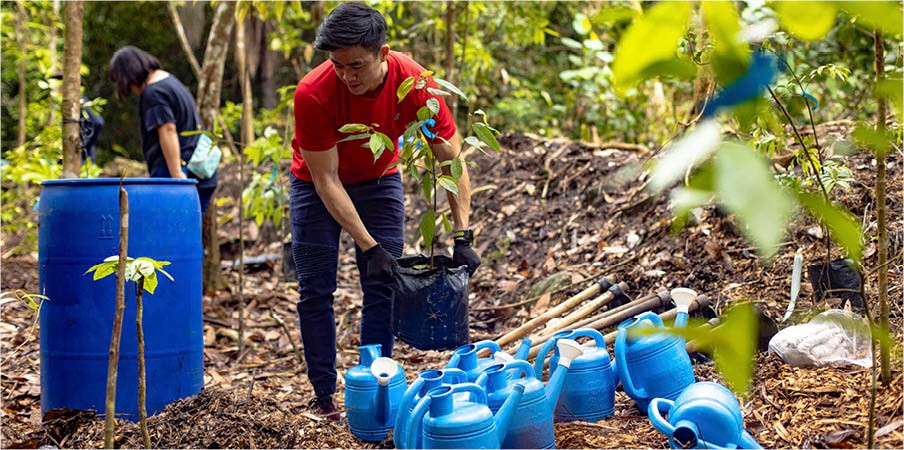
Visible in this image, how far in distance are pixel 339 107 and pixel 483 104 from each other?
594 centimetres

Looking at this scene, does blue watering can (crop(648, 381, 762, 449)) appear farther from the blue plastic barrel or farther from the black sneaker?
the blue plastic barrel

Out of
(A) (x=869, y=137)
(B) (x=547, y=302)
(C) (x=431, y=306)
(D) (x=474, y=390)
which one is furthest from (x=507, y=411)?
(B) (x=547, y=302)

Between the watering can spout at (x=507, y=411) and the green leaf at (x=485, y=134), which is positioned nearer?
the watering can spout at (x=507, y=411)

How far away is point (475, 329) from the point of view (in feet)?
13.4

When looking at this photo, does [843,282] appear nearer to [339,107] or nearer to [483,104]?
[339,107]

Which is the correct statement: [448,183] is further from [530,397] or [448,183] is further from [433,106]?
[530,397]

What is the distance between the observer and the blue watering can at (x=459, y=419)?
188 cm

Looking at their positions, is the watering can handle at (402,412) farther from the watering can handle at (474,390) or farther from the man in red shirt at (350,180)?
the man in red shirt at (350,180)

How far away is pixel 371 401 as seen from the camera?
2.48 metres

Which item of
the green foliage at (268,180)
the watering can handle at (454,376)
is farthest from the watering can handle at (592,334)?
the green foliage at (268,180)

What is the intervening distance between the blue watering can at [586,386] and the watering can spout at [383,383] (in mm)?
436

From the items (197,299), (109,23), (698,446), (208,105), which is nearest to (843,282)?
(698,446)

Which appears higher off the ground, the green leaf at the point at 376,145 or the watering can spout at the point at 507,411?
the green leaf at the point at 376,145

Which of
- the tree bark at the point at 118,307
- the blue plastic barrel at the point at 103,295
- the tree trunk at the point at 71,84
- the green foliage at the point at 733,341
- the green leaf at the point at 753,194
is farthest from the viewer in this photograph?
the tree trunk at the point at 71,84
